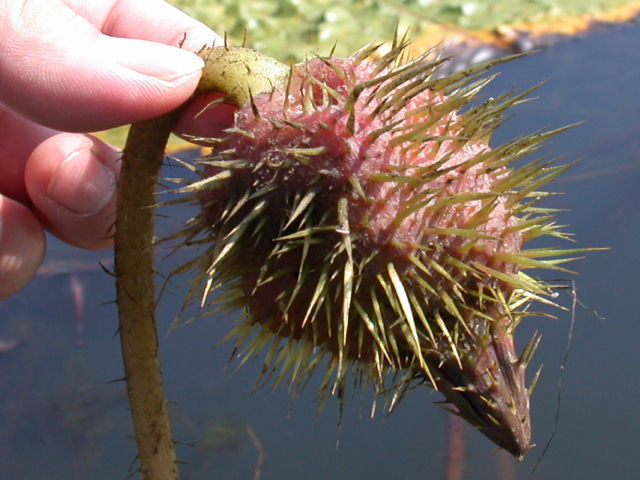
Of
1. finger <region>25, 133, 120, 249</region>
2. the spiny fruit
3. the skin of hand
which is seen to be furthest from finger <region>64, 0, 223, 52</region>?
the spiny fruit

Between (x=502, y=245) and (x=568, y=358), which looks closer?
(x=502, y=245)

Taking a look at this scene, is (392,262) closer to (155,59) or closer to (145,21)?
(155,59)

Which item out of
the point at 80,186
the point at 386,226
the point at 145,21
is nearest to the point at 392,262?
the point at 386,226

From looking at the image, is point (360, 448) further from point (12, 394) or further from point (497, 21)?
point (497, 21)

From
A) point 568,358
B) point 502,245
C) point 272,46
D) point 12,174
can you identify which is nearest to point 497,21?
point 272,46

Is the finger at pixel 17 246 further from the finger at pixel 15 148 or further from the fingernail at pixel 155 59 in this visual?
the fingernail at pixel 155 59

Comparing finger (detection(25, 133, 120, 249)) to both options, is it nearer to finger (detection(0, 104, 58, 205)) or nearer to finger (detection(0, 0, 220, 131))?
finger (detection(0, 104, 58, 205))

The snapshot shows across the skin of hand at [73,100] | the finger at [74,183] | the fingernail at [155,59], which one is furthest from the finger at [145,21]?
the fingernail at [155,59]

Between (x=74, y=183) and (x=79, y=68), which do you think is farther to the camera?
(x=74, y=183)
